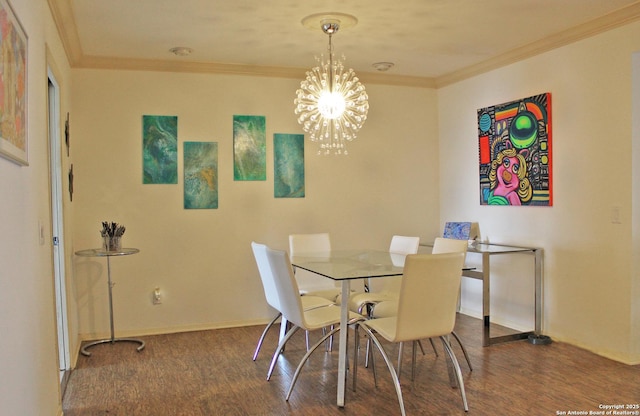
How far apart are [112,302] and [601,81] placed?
Answer: 419 centimetres

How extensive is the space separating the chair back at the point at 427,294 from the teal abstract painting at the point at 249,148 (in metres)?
2.58

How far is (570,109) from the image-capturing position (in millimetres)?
4117

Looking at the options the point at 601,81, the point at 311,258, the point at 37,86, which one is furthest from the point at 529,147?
the point at 37,86

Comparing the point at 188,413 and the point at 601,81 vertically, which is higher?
the point at 601,81

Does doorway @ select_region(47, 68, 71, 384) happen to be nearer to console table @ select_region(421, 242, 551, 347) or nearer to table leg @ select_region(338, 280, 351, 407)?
table leg @ select_region(338, 280, 351, 407)

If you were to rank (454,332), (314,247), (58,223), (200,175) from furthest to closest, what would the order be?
(200,175)
(314,247)
(58,223)
(454,332)

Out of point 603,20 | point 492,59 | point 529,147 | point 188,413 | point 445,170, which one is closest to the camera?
point 188,413

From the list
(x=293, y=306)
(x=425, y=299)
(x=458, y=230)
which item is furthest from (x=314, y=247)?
(x=425, y=299)

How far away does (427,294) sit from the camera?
2.81 meters

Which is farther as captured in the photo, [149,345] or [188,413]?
[149,345]

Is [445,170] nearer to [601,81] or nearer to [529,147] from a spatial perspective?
[529,147]

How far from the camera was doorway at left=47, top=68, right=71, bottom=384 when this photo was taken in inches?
141

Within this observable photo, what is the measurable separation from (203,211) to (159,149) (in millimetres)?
666

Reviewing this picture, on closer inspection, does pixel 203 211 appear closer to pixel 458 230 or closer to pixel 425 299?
pixel 458 230
